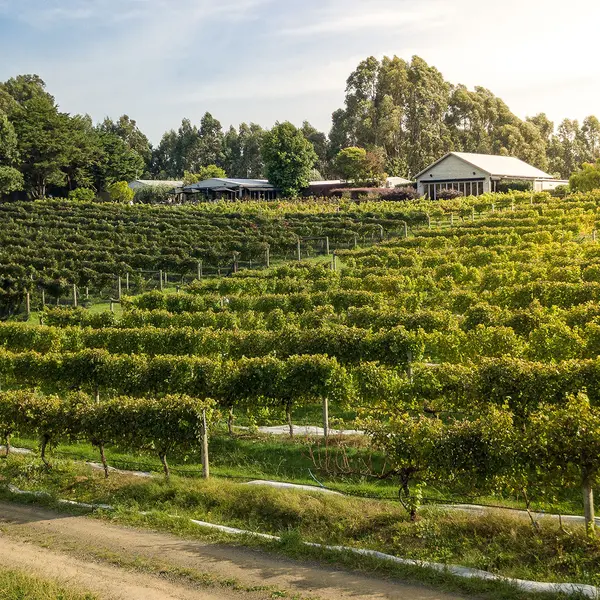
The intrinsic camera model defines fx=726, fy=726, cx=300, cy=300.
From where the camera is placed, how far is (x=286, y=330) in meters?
21.1

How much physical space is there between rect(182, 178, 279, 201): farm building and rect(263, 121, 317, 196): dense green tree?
300cm

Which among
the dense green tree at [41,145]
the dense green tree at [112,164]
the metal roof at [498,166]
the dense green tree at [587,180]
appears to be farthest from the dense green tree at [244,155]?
the dense green tree at [587,180]

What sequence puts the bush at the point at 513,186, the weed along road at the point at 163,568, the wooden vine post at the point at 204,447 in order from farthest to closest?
the bush at the point at 513,186 < the wooden vine post at the point at 204,447 < the weed along road at the point at 163,568

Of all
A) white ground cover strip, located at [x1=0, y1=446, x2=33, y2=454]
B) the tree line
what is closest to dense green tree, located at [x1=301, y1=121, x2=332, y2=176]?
the tree line

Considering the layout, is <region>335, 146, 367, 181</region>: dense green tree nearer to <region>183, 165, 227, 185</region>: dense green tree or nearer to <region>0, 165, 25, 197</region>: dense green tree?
<region>183, 165, 227, 185</region>: dense green tree

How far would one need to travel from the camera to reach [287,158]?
3428 inches

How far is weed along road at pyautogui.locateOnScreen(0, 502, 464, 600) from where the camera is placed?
34.7 ft

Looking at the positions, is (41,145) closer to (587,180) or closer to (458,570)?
(587,180)

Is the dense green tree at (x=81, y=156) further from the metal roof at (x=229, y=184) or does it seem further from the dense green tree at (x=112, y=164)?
the metal roof at (x=229, y=184)

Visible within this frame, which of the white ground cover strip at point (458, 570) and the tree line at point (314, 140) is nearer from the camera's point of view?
the white ground cover strip at point (458, 570)

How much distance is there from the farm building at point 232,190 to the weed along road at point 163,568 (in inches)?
3095

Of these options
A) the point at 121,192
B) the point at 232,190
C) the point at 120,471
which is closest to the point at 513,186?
the point at 232,190

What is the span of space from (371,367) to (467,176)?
2530 inches

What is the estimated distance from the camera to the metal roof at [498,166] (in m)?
77.6
